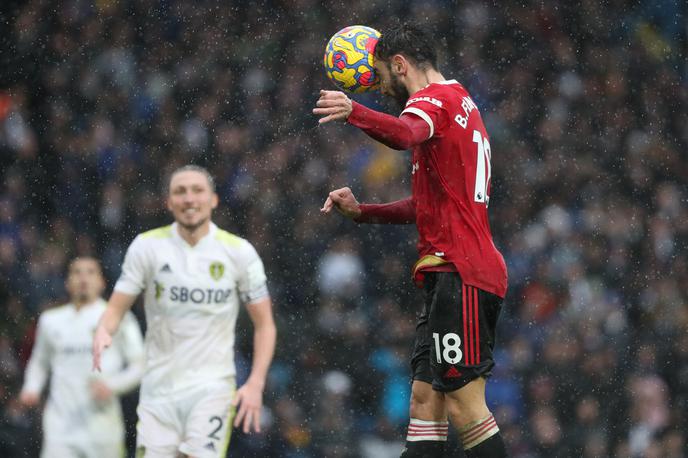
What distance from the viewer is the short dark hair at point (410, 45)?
469cm

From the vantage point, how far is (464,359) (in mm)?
4414

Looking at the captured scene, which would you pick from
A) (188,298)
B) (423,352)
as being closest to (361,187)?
(188,298)

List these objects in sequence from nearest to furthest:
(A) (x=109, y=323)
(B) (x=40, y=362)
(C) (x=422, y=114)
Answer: (C) (x=422, y=114), (A) (x=109, y=323), (B) (x=40, y=362)

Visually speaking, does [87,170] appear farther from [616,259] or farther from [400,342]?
[616,259]

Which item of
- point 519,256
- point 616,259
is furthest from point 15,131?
point 616,259

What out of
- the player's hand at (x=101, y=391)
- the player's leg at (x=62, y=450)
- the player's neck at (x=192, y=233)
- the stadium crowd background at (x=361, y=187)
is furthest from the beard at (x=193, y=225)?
the stadium crowd background at (x=361, y=187)

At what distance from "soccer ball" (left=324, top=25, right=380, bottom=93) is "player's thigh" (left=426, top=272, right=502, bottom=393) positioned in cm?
107

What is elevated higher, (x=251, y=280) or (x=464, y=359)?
(x=251, y=280)

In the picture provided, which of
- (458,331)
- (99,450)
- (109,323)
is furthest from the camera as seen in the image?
(99,450)

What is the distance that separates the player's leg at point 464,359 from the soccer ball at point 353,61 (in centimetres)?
108

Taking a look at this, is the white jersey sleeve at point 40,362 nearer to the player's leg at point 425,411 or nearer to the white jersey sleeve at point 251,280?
the white jersey sleeve at point 251,280

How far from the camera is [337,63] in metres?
5.10

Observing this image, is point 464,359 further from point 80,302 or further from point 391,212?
point 80,302

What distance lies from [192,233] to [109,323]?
612 millimetres
